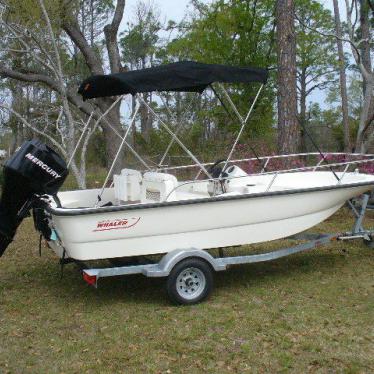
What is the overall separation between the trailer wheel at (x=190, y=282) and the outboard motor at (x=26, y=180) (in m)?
1.47

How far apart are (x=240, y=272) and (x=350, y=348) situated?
8.54 ft

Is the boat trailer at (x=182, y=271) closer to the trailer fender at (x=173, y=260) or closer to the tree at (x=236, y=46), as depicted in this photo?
the trailer fender at (x=173, y=260)

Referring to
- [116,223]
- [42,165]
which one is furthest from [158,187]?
[42,165]

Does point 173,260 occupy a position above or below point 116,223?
below

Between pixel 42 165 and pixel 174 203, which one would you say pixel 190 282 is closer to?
pixel 174 203

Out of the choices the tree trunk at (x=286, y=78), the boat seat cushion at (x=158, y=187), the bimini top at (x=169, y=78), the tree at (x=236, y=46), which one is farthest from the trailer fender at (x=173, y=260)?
the tree at (x=236, y=46)

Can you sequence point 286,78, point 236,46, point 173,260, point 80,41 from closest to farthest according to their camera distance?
point 173,260 < point 286,78 < point 80,41 < point 236,46

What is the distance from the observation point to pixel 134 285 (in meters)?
6.59

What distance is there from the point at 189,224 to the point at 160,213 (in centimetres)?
35

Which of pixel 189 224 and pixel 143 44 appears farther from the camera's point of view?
pixel 143 44

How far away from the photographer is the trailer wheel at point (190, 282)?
5594 millimetres

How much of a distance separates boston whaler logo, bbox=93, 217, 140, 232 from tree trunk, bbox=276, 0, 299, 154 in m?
Result: 5.81

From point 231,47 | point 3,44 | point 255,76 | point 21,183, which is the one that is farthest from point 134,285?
point 231,47

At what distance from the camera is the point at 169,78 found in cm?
584
